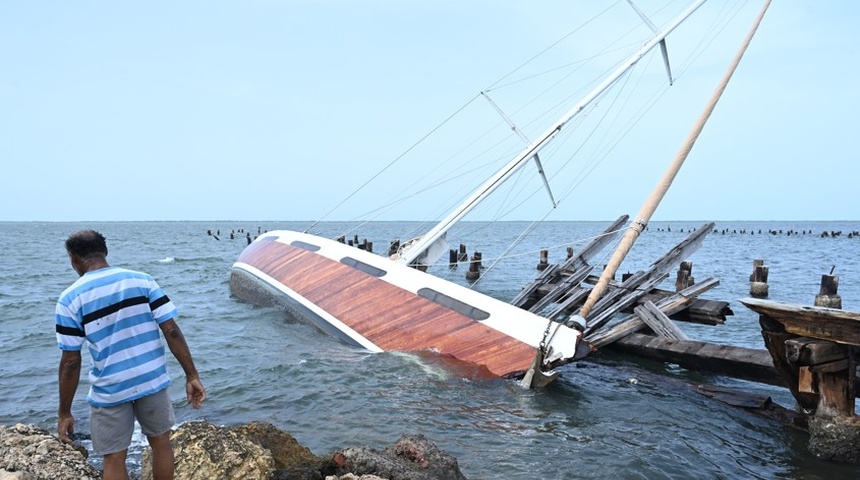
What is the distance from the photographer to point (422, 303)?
11.0 metres

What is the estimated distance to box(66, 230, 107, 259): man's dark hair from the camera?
12.6 ft

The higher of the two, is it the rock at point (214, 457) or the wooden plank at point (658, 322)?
the wooden plank at point (658, 322)

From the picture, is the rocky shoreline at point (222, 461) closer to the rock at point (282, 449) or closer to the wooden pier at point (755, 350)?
the rock at point (282, 449)

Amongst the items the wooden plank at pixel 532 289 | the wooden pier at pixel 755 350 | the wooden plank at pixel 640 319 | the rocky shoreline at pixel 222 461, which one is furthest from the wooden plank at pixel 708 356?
the rocky shoreline at pixel 222 461

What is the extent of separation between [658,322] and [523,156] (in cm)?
482

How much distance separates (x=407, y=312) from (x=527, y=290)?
5.48 meters

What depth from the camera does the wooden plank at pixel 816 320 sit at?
5734mm

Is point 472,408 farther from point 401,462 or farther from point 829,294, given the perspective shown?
point 829,294

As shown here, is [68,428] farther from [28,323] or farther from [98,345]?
[28,323]

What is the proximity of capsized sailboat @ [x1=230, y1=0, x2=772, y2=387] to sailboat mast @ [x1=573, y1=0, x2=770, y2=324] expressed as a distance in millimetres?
564

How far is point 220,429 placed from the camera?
4.92 metres

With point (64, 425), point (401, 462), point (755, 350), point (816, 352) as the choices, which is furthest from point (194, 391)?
point (755, 350)

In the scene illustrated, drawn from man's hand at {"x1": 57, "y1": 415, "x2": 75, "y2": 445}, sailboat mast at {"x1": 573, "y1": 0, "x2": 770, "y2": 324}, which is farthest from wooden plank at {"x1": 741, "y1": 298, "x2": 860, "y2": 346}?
man's hand at {"x1": 57, "y1": 415, "x2": 75, "y2": 445}

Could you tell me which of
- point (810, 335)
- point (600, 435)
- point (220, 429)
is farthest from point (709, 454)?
point (220, 429)
